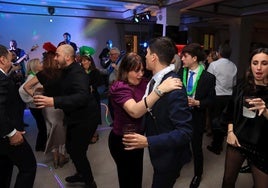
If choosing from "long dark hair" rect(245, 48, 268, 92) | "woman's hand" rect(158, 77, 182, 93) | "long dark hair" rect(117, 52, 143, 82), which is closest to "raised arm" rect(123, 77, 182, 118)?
"woman's hand" rect(158, 77, 182, 93)

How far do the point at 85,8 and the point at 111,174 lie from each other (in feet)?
21.7

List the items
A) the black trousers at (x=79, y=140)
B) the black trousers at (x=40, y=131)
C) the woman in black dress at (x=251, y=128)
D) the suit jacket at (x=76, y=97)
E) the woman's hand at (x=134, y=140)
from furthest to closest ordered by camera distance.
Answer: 1. the black trousers at (x=40, y=131)
2. the black trousers at (x=79, y=140)
3. the suit jacket at (x=76, y=97)
4. the woman in black dress at (x=251, y=128)
5. the woman's hand at (x=134, y=140)

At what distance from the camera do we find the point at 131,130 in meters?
1.28

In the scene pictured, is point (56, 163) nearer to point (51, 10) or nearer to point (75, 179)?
point (75, 179)

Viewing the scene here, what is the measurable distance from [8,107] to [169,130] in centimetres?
126

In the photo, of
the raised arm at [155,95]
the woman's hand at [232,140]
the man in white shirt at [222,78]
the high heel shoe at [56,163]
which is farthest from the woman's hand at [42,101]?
the man in white shirt at [222,78]

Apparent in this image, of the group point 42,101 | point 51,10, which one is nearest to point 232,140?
point 42,101

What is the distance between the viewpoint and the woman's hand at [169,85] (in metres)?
1.30

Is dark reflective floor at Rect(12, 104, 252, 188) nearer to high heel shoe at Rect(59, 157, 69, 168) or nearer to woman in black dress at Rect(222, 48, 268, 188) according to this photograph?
high heel shoe at Rect(59, 157, 69, 168)

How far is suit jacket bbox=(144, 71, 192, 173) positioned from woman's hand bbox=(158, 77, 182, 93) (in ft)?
0.12

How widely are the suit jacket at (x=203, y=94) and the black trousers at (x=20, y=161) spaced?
62.2 inches

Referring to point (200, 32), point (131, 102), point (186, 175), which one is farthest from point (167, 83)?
point (200, 32)

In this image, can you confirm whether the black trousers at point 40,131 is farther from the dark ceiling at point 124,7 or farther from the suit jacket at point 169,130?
the dark ceiling at point 124,7

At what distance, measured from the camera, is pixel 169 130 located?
4.55 ft
